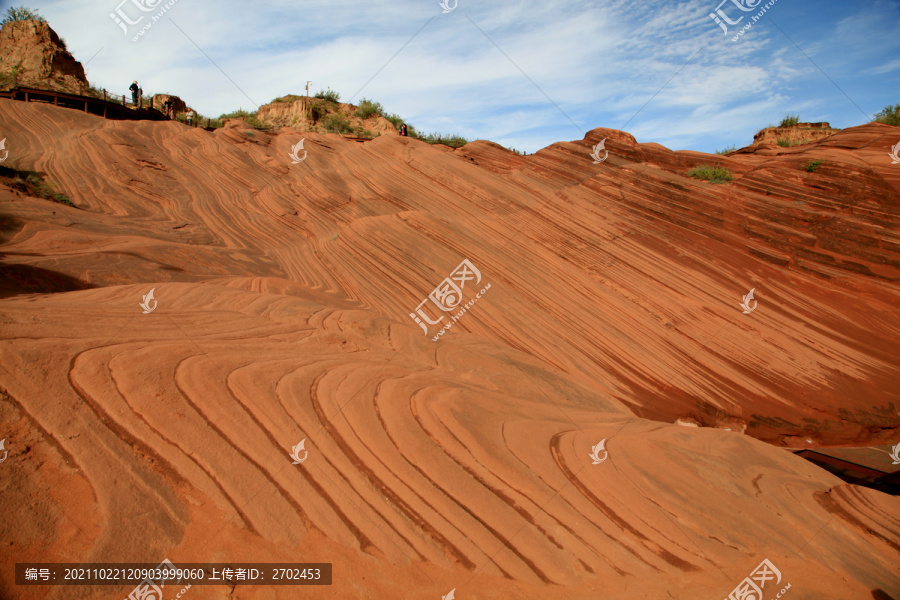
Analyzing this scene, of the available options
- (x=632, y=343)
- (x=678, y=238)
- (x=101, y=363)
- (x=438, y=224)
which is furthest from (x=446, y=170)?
(x=101, y=363)

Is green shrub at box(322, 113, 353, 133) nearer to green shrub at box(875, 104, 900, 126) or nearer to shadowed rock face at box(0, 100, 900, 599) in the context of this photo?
shadowed rock face at box(0, 100, 900, 599)

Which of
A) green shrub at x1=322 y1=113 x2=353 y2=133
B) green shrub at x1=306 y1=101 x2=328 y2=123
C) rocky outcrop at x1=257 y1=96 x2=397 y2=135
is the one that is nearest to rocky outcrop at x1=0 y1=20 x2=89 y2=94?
rocky outcrop at x1=257 y1=96 x2=397 y2=135

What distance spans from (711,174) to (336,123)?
21856 mm

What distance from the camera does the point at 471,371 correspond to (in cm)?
573

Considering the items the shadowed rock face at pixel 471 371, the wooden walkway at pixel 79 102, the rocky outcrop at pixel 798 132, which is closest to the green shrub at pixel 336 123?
the wooden walkway at pixel 79 102

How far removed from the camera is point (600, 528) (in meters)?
3.44

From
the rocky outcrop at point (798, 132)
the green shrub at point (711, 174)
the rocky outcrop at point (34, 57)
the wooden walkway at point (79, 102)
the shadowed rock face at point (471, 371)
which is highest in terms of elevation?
the rocky outcrop at point (798, 132)

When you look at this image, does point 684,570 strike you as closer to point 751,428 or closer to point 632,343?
point 751,428

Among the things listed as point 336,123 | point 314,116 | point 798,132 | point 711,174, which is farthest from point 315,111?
point 798,132

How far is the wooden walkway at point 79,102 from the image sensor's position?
19406 mm

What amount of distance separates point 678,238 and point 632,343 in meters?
3.48

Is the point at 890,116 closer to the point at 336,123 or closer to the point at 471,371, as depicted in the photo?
the point at 471,371

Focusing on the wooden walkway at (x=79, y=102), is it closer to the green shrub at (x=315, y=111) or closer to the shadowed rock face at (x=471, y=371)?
the shadowed rock face at (x=471, y=371)

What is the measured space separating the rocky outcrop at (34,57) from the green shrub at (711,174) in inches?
1161
